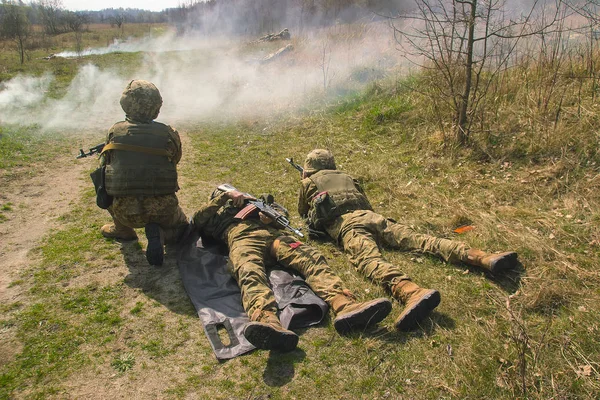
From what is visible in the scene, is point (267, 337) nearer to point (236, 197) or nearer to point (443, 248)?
point (236, 197)

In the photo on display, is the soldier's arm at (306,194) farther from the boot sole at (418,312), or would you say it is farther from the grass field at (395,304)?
the boot sole at (418,312)

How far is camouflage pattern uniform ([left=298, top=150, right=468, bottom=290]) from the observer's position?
4094 millimetres

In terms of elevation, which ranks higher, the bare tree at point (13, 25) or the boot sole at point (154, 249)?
the bare tree at point (13, 25)

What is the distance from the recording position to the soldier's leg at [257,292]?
303 cm

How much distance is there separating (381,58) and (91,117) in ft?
28.5

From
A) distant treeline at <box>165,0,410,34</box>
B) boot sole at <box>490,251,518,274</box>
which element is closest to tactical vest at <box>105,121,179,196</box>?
boot sole at <box>490,251,518,274</box>

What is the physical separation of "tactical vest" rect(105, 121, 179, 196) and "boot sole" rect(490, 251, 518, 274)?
3.44 m

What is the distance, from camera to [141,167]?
14.8 ft

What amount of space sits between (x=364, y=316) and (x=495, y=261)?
4.81 ft

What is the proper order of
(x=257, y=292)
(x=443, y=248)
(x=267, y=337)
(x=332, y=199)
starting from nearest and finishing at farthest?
1. (x=267, y=337)
2. (x=257, y=292)
3. (x=443, y=248)
4. (x=332, y=199)

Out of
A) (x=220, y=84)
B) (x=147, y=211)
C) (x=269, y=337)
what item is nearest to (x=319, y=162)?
(x=147, y=211)

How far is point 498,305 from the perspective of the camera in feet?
11.5

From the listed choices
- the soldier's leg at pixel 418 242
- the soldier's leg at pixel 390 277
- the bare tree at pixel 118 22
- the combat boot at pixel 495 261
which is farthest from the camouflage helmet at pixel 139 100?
the bare tree at pixel 118 22

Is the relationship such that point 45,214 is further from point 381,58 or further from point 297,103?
point 381,58
